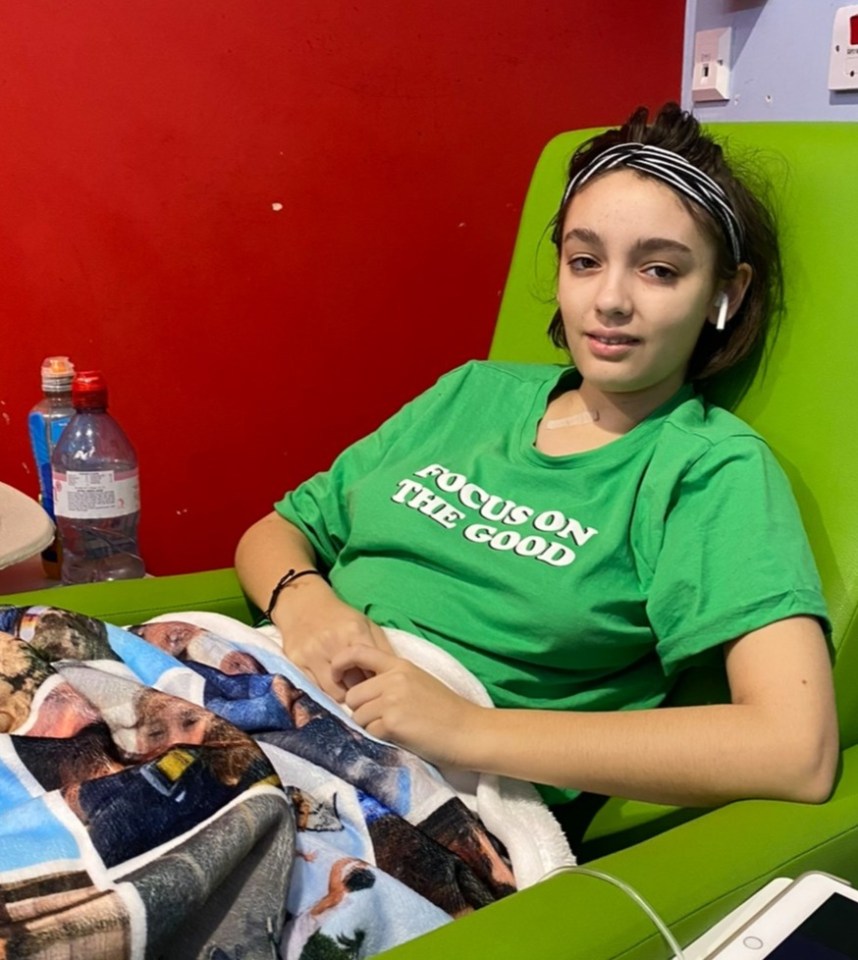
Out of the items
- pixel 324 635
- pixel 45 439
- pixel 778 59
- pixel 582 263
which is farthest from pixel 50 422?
pixel 778 59

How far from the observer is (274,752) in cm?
82

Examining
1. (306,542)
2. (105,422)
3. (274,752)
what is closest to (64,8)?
(105,422)

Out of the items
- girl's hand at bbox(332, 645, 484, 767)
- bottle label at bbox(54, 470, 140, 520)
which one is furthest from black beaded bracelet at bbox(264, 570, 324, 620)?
bottle label at bbox(54, 470, 140, 520)

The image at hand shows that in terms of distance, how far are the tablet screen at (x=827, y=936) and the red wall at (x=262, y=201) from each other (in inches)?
49.5

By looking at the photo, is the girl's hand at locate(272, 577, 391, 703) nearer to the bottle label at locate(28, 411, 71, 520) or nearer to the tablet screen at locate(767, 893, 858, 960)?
the tablet screen at locate(767, 893, 858, 960)

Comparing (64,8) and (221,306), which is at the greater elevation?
(64,8)

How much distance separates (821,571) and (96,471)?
0.87 metres

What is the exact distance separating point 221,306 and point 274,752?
0.97m

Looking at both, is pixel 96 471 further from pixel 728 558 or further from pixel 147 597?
pixel 728 558

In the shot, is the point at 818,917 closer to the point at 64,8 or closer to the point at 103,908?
the point at 103,908

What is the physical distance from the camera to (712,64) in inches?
66.8

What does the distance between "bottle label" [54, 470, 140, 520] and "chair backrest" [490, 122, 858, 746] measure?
0.73 m

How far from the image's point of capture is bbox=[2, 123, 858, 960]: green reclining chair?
64 cm

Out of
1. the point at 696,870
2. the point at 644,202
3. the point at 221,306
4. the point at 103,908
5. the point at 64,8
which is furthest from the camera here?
the point at 221,306
